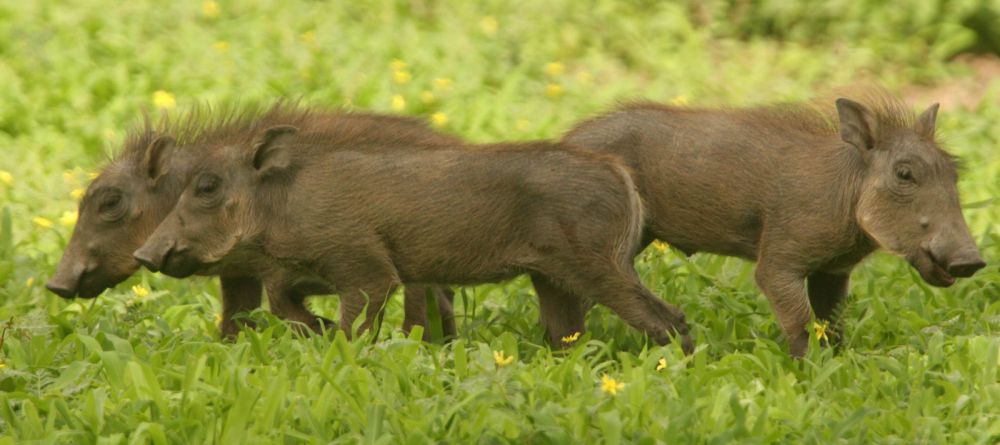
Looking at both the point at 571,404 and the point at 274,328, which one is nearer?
the point at 571,404

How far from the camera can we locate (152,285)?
733cm

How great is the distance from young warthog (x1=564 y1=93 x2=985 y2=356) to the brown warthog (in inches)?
32.5

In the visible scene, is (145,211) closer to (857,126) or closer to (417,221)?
(417,221)

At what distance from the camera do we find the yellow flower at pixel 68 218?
780 cm

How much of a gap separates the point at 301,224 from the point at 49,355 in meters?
1.00

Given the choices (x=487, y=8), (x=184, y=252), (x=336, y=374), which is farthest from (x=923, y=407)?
(x=487, y=8)

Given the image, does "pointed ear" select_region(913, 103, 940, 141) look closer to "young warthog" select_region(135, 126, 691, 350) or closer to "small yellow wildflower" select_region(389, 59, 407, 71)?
"young warthog" select_region(135, 126, 691, 350)

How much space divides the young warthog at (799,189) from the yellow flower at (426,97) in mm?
3444

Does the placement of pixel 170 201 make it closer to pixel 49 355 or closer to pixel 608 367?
pixel 49 355

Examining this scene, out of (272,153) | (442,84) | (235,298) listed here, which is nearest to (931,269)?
(272,153)

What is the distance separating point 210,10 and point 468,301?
15.4 ft

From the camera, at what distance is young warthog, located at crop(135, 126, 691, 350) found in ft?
19.6

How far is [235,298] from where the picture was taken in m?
6.51

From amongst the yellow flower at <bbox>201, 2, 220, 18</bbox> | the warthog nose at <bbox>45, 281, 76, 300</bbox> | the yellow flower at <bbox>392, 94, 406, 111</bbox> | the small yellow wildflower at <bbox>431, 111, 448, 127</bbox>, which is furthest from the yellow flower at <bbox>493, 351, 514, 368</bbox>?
the yellow flower at <bbox>201, 2, 220, 18</bbox>
